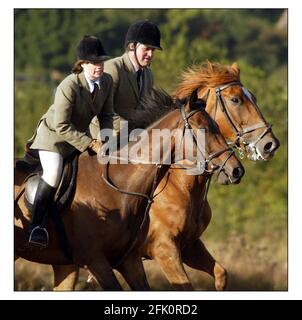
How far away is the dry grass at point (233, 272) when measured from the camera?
38.9 feet

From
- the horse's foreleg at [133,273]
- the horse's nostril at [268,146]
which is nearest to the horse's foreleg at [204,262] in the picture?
the horse's nostril at [268,146]

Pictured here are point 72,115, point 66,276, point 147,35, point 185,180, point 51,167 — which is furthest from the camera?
point 66,276

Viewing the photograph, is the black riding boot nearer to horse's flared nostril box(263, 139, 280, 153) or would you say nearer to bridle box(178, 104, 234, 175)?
bridle box(178, 104, 234, 175)

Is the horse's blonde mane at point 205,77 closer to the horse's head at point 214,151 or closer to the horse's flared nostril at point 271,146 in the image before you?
the horse's flared nostril at point 271,146

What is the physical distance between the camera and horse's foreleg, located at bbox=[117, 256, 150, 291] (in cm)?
824

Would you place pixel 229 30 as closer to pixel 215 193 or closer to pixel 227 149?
pixel 215 193

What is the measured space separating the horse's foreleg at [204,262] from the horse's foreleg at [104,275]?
1.61 meters

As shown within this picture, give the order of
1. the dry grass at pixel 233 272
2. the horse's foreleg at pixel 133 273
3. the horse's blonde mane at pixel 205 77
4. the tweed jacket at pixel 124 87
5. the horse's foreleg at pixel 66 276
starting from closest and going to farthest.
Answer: the horse's foreleg at pixel 133 273 < the tweed jacket at pixel 124 87 < the horse's foreleg at pixel 66 276 < the horse's blonde mane at pixel 205 77 < the dry grass at pixel 233 272

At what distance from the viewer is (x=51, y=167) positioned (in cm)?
830


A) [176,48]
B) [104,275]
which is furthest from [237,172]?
[176,48]

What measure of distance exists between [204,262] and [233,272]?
3.74m

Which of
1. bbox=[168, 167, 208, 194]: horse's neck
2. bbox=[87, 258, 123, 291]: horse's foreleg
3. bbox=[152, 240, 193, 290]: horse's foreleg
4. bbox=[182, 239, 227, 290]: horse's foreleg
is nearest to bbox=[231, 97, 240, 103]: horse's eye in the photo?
bbox=[168, 167, 208, 194]: horse's neck

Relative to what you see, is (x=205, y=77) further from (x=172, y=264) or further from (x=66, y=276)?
(x=66, y=276)

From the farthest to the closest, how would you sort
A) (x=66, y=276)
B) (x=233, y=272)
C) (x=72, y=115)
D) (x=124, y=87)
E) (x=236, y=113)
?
1. (x=233, y=272)
2. (x=236, y=113)
3. (x=66, y=276)
4. (x=124, y=87)
5. (x=72, y=115)
